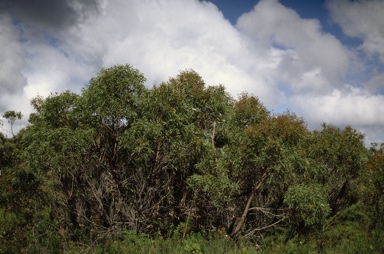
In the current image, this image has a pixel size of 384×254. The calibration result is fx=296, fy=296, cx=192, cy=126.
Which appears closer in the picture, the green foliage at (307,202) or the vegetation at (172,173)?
the vegetation at (172,173)

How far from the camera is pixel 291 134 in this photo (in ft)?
36.2

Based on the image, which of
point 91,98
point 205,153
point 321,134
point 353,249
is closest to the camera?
point 353,249

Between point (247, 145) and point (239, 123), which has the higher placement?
point (239, 123)

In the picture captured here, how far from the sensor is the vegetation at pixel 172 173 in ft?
35.5

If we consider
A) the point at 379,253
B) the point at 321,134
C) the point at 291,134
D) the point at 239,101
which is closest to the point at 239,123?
the point at 239,101

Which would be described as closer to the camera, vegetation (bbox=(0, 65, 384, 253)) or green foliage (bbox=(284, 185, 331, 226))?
vegetation (bbox=(0, 65, 384, 253))

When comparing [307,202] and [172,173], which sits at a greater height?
[172,173]

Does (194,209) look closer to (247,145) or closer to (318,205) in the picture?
(247,145)

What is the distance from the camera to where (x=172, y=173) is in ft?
42.4

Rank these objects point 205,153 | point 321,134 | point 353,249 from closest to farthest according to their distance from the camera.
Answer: point 353,249 < point 205,153 < point 321,134

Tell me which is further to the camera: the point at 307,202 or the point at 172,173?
the point at 172,173

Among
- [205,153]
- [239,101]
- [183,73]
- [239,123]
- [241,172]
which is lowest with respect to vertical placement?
[241,172]

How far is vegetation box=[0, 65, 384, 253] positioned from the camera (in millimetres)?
10812

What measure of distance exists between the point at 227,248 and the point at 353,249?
4236mm
